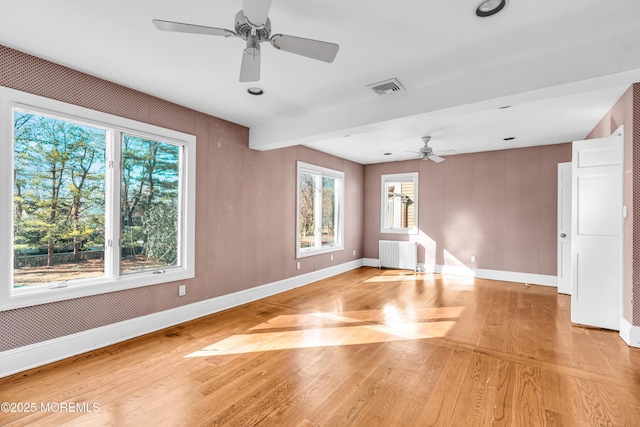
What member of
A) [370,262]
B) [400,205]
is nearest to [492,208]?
[400,205]

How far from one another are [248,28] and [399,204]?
623 cm

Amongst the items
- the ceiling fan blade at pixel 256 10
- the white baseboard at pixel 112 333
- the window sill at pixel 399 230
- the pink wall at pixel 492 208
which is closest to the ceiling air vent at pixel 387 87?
the ceiling fan blade at pixel 256 10

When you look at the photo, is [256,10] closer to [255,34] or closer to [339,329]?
[255,34]

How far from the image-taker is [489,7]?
1.93 metres

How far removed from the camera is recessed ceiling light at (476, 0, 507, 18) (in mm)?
1887

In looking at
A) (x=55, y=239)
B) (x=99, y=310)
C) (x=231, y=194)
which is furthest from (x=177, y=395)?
(x=231, y=194)

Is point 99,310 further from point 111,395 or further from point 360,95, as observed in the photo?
point 360,95

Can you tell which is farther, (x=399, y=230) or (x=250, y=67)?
(x=399, y=230)

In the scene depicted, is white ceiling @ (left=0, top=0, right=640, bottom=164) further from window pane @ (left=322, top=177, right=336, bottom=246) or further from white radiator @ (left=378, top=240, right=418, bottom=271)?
white radiator @ (left=378, top=240, right=418, bottom=271)

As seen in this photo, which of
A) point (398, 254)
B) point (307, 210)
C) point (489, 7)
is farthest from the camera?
point (398, 254)

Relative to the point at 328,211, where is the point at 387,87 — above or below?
above

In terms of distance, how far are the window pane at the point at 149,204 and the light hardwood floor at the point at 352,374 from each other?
0.89m

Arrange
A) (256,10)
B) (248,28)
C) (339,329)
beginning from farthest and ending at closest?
1. (339,329)
2. (248,28)
3. (256,10)

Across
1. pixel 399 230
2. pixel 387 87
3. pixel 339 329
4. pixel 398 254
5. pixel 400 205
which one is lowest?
pixel 339 329
